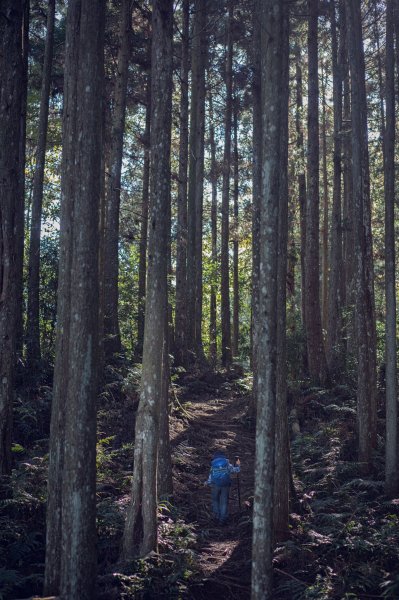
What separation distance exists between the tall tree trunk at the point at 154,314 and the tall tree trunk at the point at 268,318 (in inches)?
86.4

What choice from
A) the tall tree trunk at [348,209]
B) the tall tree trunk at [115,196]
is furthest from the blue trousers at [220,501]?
the tall tree trunk at [348,209]

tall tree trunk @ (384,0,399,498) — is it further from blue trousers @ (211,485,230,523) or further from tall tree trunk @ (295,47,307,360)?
tall tree trunk @ (295,47,307,360)

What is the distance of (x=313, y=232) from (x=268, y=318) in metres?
12.8

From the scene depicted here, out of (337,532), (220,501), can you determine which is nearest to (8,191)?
(220,501)

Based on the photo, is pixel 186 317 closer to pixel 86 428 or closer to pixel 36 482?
pixel 36 482

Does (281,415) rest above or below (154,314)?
below

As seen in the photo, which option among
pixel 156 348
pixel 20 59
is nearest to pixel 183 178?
pixel 20 59

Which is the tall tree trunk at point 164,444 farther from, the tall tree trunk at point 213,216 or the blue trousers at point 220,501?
the tall tree trunk at point 213,216

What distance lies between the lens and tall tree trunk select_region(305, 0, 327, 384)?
755 inches

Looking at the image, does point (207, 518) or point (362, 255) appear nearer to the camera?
point (207, 518)

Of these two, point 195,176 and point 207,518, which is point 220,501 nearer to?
point 207,518

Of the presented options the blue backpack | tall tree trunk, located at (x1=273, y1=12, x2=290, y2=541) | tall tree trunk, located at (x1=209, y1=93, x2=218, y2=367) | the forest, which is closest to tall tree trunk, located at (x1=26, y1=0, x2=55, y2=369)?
the forest

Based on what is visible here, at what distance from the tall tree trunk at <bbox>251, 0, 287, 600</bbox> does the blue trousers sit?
162 inches

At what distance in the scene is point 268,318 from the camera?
7.32 meters
